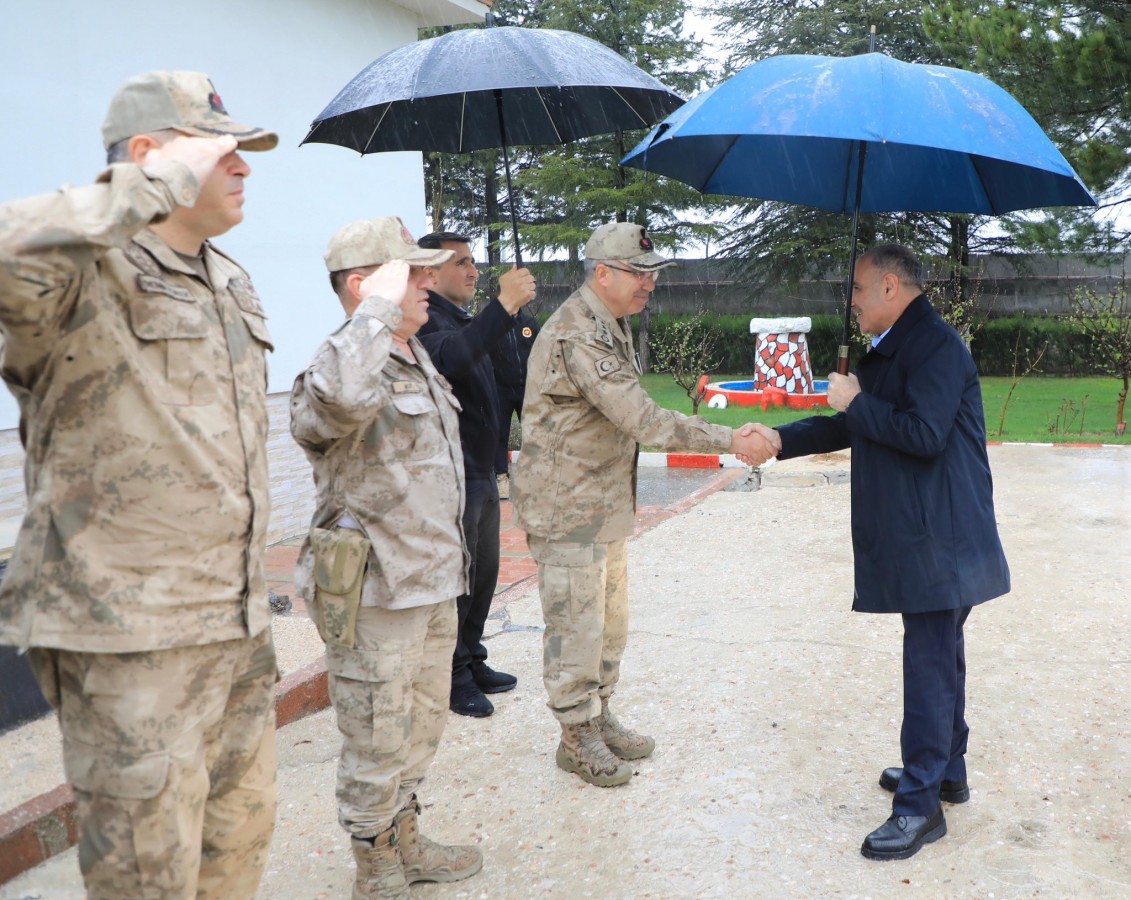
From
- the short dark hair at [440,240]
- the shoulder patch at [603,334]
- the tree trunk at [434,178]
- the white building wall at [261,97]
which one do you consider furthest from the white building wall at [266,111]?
the tree trunk at [434,178]

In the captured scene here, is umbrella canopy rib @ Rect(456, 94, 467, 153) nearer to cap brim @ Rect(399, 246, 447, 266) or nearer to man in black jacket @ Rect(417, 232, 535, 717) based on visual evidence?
man in black jacket @ Rect(417, 232, 535, 717)

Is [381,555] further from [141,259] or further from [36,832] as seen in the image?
[36,832]

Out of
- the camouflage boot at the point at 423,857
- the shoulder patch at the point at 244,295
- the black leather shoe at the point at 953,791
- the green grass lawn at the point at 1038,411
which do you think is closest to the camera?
the shoulder patch at the point at 244,295

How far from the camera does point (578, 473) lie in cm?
386

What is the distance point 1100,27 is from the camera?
13.0m

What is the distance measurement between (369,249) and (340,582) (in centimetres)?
94

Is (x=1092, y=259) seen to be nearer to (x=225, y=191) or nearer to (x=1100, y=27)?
(x=1100, y=27)

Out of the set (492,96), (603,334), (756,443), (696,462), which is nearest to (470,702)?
(756,443)

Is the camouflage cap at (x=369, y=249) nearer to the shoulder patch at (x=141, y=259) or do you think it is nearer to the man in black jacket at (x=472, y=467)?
the shoulder patch at (x=141, y=259)

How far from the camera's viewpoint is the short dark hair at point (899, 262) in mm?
3525

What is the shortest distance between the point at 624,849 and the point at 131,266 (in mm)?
2401

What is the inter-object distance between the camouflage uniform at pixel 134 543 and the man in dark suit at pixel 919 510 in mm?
2094

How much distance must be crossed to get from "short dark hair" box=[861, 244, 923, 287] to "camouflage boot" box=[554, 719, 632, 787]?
196 cm

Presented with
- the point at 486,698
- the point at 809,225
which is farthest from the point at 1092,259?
the point at 486,698
